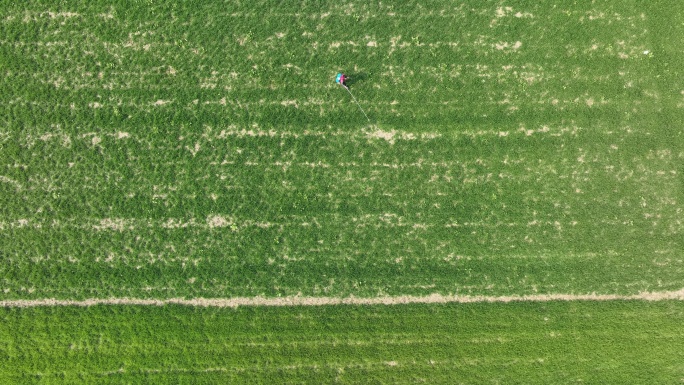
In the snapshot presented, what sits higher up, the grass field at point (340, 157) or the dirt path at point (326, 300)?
the grass field at point (340, 157)

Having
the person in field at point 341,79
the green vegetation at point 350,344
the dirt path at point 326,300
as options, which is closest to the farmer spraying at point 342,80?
the person in field at point 341,79

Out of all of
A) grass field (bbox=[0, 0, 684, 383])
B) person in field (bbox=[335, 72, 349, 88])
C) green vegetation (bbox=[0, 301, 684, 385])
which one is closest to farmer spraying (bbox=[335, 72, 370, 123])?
person in field (bbox=[335, 72, 349, 88])

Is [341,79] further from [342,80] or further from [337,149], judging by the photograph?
[337,149]

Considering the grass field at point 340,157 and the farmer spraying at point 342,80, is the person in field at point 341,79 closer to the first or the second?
the farmer spraying at point 342,80

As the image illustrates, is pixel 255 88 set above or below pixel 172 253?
above

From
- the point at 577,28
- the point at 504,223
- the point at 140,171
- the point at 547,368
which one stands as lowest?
the point at 547,368

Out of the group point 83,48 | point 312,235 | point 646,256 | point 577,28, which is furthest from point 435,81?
point 83,48

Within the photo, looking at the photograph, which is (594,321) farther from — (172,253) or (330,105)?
(172,253)

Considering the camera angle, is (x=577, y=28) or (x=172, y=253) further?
(x=577, y=28)
